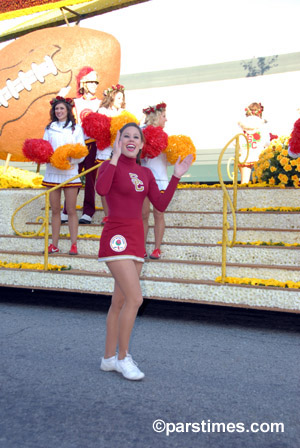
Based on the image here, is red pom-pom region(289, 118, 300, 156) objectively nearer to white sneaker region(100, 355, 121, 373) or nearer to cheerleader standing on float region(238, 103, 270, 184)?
white sneaker region(100, 355, 121, 373)

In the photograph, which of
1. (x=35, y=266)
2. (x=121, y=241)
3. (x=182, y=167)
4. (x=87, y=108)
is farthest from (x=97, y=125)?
(x=121, y=241)

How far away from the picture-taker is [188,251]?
5770mm

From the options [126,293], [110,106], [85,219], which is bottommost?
[126,293]

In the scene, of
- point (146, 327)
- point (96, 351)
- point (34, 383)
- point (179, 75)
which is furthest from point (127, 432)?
point (179, 75)

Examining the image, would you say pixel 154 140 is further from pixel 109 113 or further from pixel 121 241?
pixel 121 241

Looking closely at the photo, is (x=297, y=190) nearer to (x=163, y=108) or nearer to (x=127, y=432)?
(x=163, y=108)

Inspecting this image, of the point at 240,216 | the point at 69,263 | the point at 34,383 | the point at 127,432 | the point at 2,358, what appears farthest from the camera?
the point at 240,216

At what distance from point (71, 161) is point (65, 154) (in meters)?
0.19

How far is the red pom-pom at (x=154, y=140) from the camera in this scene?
5359mm

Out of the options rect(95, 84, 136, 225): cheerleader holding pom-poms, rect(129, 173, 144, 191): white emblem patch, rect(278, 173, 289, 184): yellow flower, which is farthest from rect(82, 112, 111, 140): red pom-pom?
rect(129, 173, 144, 191): white emblem patch

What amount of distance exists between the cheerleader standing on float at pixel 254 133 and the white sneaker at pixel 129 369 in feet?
21.7

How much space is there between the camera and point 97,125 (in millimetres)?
5730

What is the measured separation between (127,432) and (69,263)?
358 centimetres

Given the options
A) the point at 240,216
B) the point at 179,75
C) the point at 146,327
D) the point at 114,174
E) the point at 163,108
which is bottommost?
the point at 146,327
